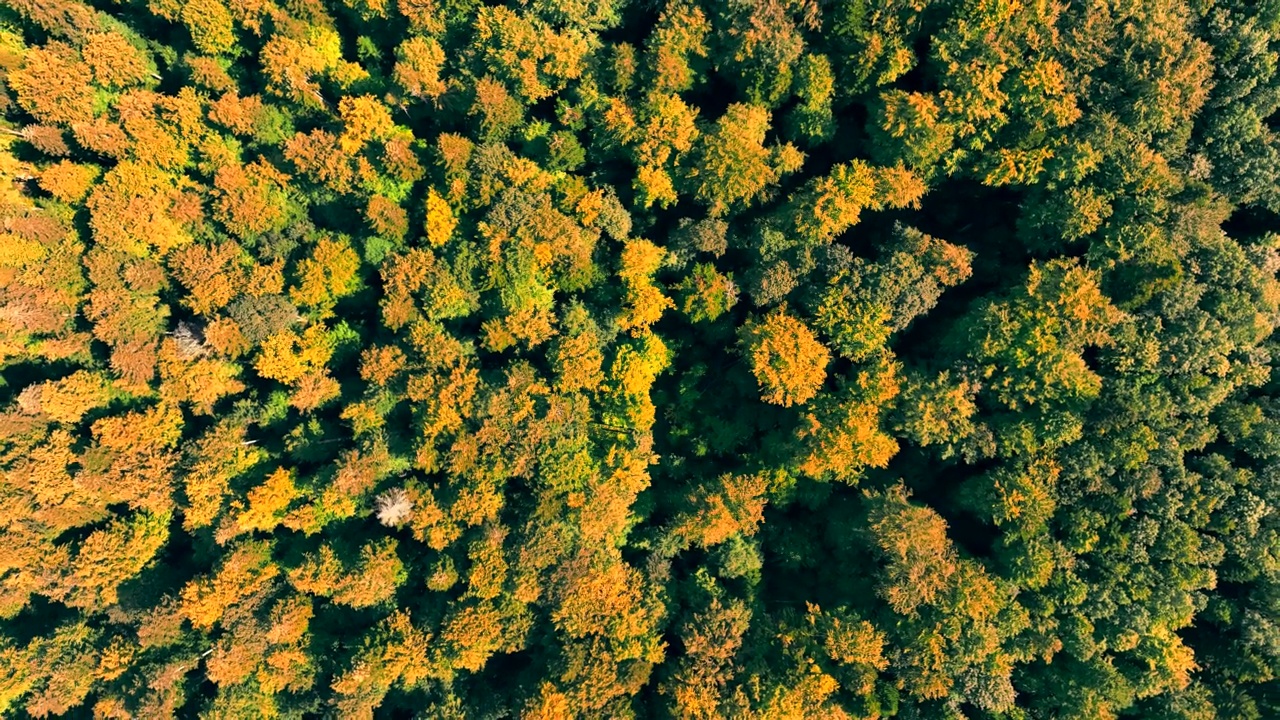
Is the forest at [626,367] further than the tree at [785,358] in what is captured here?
No

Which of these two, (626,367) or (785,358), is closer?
(785,358)

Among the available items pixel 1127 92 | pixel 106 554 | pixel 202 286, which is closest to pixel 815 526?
pixel 1127 92

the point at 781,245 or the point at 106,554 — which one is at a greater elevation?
the point at 781,245

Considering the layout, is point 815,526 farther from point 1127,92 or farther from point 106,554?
point 106,554

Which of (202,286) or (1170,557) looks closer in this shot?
(1170,557)

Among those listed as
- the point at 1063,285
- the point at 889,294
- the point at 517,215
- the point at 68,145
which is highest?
the point at 68,145

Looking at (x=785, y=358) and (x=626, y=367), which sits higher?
(x=626, y=367)

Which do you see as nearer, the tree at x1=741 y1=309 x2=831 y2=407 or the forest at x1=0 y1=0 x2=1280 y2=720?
the forest at x1=0 y1=0 x2=1280 y2=720

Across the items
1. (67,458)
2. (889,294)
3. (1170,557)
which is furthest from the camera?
(67,458)
